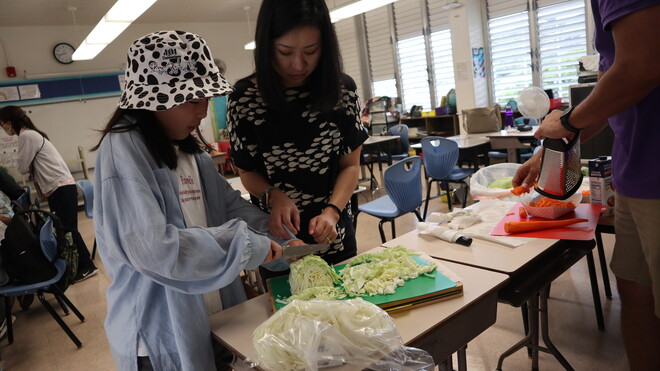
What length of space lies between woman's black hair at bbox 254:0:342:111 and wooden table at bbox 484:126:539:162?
3.86 metres

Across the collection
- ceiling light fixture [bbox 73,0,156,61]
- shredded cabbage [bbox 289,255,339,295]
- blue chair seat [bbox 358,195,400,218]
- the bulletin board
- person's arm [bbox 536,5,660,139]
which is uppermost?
ceiling light fixture [bbox 73,0,156,61]

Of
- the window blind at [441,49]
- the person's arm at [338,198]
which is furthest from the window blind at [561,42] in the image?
the person's arm at [338,198]

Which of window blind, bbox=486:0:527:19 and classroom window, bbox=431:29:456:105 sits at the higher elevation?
window blind, bbox=486:0:527:19

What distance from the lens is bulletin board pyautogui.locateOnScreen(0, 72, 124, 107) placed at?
8.18 m

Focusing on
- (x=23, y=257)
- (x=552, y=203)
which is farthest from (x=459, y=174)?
(x=23, y=257)

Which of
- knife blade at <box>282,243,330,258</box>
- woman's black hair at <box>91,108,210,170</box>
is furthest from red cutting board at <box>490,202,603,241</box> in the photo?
woman's black hair at <box>91,108,210,170</box>

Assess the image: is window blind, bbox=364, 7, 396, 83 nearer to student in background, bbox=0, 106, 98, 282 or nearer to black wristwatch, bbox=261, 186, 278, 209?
student in background, bbox=0, 106, 98, 282

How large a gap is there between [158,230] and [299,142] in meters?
0.65

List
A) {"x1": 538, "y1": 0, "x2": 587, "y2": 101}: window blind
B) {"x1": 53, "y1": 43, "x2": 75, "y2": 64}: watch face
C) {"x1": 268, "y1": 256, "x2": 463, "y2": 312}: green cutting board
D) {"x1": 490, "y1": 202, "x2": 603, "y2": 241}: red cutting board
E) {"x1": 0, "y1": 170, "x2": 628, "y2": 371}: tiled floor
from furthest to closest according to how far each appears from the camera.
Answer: {"x1": 53, "y1": 43, "x2": 75, "y2": 64}: watch face, {"x1": 538, "y1": 0, "x2": 587, "y2": 101}: window blind, {"x1": 0, "y1": 170, "x2": 628, "y2": 371}: tiled floor, {"x1": 490, "y1": 202, "x2": 603, "y2": 241}: red cutting board, {"x1": 268, "y1": 256, "x2": 463, "y2": 312}: green cutting board

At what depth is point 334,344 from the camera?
93cm

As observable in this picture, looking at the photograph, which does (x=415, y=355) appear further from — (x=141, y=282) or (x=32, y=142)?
(x=32, y=142)

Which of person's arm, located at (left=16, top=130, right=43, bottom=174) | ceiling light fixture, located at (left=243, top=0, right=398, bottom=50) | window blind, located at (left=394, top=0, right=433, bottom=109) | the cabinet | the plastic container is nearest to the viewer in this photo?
the plastic container

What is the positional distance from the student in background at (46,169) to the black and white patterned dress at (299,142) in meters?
3.75

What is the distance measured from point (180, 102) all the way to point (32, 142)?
13.8 feet
